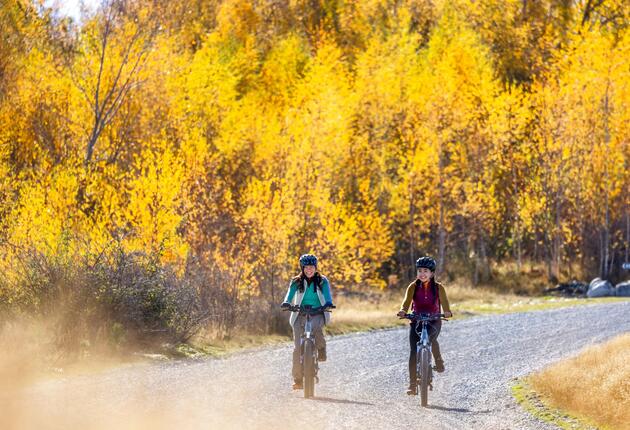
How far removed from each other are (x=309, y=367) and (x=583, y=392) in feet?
15.8

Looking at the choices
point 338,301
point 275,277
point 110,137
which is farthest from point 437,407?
point 110,137

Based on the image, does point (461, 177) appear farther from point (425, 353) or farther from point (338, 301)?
point (425, 353)

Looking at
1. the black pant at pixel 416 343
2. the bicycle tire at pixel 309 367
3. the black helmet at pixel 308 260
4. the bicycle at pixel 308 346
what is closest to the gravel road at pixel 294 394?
the bicycle tire at pixel 309 367

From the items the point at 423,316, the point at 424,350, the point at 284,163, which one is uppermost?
the point at 284,163

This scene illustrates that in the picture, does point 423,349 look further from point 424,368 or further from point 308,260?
point 308,260

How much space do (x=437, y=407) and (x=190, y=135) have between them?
31.7 meters

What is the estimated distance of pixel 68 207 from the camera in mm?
32750

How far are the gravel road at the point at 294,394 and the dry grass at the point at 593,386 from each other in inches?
31.9

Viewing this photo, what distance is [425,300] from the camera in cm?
1645

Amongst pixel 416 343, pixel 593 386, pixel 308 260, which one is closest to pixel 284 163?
pixel 593 386

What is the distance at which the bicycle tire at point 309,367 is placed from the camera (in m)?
16.7

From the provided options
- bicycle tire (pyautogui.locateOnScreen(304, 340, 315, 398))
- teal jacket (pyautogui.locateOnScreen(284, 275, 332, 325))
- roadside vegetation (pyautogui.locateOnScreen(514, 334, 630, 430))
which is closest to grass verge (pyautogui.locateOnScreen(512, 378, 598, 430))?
roadside vegetation (pyautogui.locateOnScreen(514, 334, 630, 430))

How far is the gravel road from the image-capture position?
1449 centimetres

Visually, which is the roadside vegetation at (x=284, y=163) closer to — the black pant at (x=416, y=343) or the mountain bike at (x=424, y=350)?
the black pant at (x=416, y=343)
